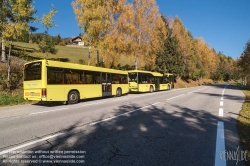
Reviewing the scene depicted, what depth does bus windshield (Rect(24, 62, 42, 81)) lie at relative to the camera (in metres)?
10.8

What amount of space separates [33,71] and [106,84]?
22.5ft

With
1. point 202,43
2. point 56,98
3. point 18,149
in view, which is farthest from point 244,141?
point 202,43

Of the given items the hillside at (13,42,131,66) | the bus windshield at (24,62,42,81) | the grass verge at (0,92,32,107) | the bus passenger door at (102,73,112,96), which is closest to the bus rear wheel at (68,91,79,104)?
the bus windshield at (24,62,42,81)

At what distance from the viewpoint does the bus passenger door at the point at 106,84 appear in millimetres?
16062

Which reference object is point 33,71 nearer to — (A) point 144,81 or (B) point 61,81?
(B) point 61,81

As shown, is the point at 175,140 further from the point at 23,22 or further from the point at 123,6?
the point at 123,6

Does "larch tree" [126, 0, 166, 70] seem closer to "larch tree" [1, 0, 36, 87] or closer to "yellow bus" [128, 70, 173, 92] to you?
"yellow bus" [128, 70, 173, 92]

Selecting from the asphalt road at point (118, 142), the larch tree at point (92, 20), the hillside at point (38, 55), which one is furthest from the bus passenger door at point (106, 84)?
the hillside at point (38, 55)

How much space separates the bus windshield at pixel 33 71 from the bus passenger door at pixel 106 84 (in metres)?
6.29

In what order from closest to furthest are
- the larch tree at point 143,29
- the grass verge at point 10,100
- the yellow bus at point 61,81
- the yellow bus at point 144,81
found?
the yellow bus at point 61,81
the grass verge at point 10,100
the yellow bus at point 144,81
the larch tree at point 143,29

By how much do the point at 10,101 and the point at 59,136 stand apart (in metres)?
9.52

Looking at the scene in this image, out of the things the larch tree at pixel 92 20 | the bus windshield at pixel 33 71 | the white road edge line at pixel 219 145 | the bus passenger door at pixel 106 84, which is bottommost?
the white road edge line at pixel 219 145

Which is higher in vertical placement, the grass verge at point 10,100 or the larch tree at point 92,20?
the larch tree at point 92,20

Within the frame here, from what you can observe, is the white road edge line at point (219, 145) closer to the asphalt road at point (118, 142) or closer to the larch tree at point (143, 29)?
the asphalt road at point (118, 142)
